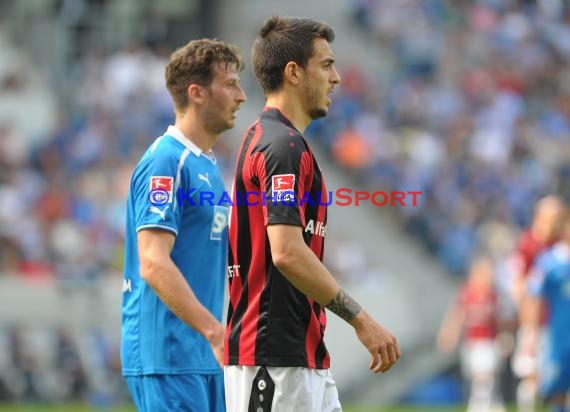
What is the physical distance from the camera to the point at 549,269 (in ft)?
38.0

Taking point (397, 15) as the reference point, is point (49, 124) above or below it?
below

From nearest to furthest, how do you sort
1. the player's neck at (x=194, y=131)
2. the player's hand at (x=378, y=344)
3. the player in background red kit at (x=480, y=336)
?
→ the player's hand at (x=378, y=344) → the player's neck at (x=194, y=131) → the player in background red kit at (x=480, y=336)

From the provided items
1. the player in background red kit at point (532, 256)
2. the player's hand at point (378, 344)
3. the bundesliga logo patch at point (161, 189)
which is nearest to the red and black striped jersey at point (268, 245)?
the player's hand at point (378, 344)

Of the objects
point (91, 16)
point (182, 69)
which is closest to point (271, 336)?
point (182, 69)

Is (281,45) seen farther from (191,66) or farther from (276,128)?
(191,66)

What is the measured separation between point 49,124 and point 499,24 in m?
11.2

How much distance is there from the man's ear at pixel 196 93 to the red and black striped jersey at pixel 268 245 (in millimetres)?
1161

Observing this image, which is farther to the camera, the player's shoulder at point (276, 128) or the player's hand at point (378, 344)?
the player's shoulder at point (276, 128)

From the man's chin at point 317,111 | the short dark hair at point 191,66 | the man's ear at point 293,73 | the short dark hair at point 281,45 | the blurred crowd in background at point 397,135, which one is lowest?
the man's chin at point 317,111

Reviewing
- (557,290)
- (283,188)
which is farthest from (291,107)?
(557,290)

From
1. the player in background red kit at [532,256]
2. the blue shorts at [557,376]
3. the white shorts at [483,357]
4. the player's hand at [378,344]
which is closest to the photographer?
the player's hand at [378,344]

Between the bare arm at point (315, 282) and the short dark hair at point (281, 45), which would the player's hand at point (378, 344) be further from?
the short dark hair at point (281, 45)

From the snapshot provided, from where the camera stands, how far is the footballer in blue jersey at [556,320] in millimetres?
11562

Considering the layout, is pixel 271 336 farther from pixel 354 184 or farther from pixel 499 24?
pixel 499 24
